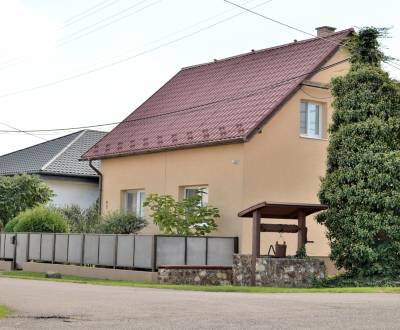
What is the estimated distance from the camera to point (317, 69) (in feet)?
94.2

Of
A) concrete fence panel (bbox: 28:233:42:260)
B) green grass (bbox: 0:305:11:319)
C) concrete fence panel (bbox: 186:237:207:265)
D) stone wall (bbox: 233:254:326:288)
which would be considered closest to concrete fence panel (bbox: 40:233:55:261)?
concrete fence panel (bbox: 28:233:42:260)

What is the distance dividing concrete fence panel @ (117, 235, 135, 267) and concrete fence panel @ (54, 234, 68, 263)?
339 centimetres

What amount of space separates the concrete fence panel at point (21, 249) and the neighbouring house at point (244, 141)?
3419mm

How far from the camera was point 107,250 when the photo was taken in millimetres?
27188

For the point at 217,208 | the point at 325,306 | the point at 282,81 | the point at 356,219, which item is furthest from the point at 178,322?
the point at 282,81

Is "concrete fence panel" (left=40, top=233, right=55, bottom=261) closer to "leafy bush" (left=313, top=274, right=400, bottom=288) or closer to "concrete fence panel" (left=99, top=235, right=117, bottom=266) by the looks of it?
"concrete fence panel" (left=99, top=235, right=117, bottom=266)

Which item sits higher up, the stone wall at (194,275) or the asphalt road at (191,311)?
the stone wall at (194,275)

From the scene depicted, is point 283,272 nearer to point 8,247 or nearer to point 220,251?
point 220,251

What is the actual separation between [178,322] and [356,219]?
12565mm

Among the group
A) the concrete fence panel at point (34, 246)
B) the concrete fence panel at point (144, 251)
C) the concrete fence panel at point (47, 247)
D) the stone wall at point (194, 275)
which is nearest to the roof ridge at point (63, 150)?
the concrete fence panel at point (34, 246)

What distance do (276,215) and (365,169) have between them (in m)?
2.85

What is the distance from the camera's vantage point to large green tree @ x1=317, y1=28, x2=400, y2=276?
23.6m

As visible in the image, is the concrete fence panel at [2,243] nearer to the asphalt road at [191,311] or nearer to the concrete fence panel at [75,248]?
the concrete fence panel at [75,248]

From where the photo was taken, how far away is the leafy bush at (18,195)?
121 feet
